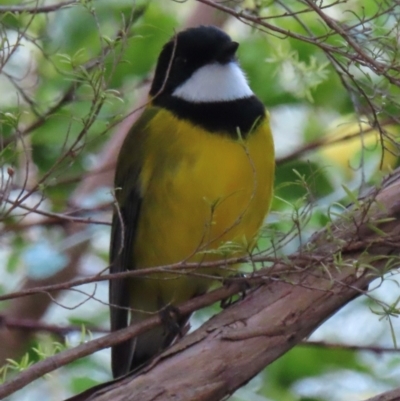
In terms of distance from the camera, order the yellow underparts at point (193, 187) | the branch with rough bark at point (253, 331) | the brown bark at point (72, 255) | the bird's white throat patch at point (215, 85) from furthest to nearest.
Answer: the brown bark at point (72, 255) → the bird's white throat patch at point (215, 85) → the yellow underparts at point (193, 187) → the branch with rough bark at point (253, 331)

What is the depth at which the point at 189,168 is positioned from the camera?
Answer: 1.84 m

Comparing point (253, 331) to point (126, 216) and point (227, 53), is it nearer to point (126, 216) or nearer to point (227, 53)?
point (126, 216)

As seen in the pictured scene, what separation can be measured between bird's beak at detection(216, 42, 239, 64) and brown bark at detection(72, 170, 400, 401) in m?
0.53

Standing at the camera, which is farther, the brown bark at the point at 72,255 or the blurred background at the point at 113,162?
the brown bark at the point at 72,255

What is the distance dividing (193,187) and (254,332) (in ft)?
1.28

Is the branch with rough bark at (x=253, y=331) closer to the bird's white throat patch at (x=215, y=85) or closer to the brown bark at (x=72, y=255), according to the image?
the bird's white throat patch at (x=215, y=85)

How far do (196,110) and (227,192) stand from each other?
208 millimetres

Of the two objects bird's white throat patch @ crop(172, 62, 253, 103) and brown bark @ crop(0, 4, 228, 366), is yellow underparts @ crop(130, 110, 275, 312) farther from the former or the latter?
brown bark @ crop(0, 4, 228, 366)

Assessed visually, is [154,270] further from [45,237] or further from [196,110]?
[45,237]

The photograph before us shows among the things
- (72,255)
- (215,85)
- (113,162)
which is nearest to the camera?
(215,85)

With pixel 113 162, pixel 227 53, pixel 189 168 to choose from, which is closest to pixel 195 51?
pixel 227 53

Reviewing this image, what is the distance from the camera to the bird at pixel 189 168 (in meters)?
1.83

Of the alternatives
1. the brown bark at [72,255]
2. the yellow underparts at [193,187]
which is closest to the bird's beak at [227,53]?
the yellow underparts at [193,187]

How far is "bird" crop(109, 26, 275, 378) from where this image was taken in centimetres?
183
